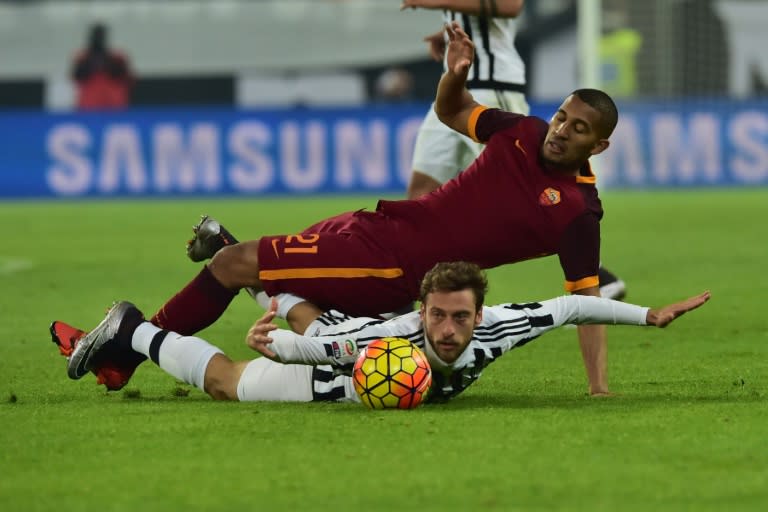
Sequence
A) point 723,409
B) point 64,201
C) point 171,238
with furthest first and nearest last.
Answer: point 64,201 → point 171,238 → point 723,409

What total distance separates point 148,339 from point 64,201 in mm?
15887

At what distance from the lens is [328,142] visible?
21984 millimetres

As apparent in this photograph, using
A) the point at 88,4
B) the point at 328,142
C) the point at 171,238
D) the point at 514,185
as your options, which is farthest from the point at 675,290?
the point at 88,4

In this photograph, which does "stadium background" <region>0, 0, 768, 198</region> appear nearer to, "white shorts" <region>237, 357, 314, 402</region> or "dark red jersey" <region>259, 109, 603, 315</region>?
"dark red jersey" <region>259, 109, 603, 315</region>

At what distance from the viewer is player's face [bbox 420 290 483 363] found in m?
5.80

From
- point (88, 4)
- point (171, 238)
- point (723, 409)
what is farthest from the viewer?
point (88, 4)

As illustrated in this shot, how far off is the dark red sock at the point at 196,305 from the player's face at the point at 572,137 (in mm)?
1477

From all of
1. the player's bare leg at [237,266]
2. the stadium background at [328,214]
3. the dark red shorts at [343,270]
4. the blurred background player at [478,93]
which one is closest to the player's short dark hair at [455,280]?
the stadium background at [328,214]

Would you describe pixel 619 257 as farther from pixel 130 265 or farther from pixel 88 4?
pixel 88 4

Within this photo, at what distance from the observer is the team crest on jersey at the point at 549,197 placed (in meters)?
6.34

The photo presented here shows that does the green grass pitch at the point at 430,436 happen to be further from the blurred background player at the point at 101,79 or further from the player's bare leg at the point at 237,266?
the blurred background player at the point at 101,79

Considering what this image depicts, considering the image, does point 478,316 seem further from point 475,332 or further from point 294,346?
point 294,346

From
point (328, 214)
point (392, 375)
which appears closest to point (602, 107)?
point (392, 375)

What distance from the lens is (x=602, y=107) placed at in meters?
6.29
